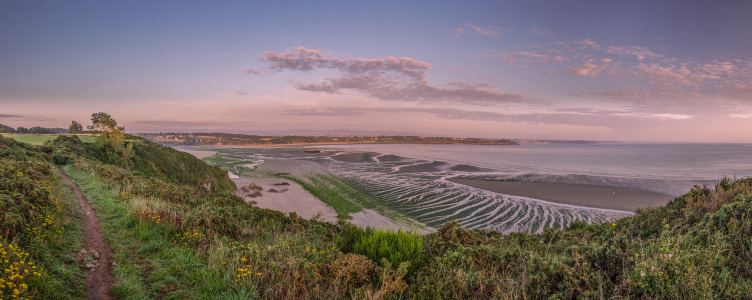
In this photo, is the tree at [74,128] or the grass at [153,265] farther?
the tree at [74,128]

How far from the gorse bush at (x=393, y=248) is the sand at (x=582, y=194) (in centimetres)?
2243

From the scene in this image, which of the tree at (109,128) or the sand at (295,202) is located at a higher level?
the tree at (109,128)

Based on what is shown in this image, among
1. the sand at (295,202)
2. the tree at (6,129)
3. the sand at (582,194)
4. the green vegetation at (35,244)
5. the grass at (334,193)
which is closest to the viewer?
the green vegetation at (35,244)

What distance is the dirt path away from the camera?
157 inches

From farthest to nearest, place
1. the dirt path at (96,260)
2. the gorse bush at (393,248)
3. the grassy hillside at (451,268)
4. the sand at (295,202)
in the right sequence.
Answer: the sand at (295,202)
the gorse bush at (393,248)
the dirt path at (96,260)
the grassy hillside at (451,268)

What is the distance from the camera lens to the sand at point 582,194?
71.3 ft

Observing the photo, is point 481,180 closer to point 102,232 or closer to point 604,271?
point 604,271

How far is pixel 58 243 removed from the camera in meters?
5.07

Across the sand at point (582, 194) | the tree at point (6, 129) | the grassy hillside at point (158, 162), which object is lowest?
the sand at point (582, 194)

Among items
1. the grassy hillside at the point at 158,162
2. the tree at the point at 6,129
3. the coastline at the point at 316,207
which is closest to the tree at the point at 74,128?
the tree at the point at 6,129

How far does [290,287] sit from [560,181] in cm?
3471

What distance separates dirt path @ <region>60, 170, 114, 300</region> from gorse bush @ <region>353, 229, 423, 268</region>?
12.4 feet

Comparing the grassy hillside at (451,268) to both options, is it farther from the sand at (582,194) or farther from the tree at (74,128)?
the tree at (74,128)

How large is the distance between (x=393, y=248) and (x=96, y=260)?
5.18 m
